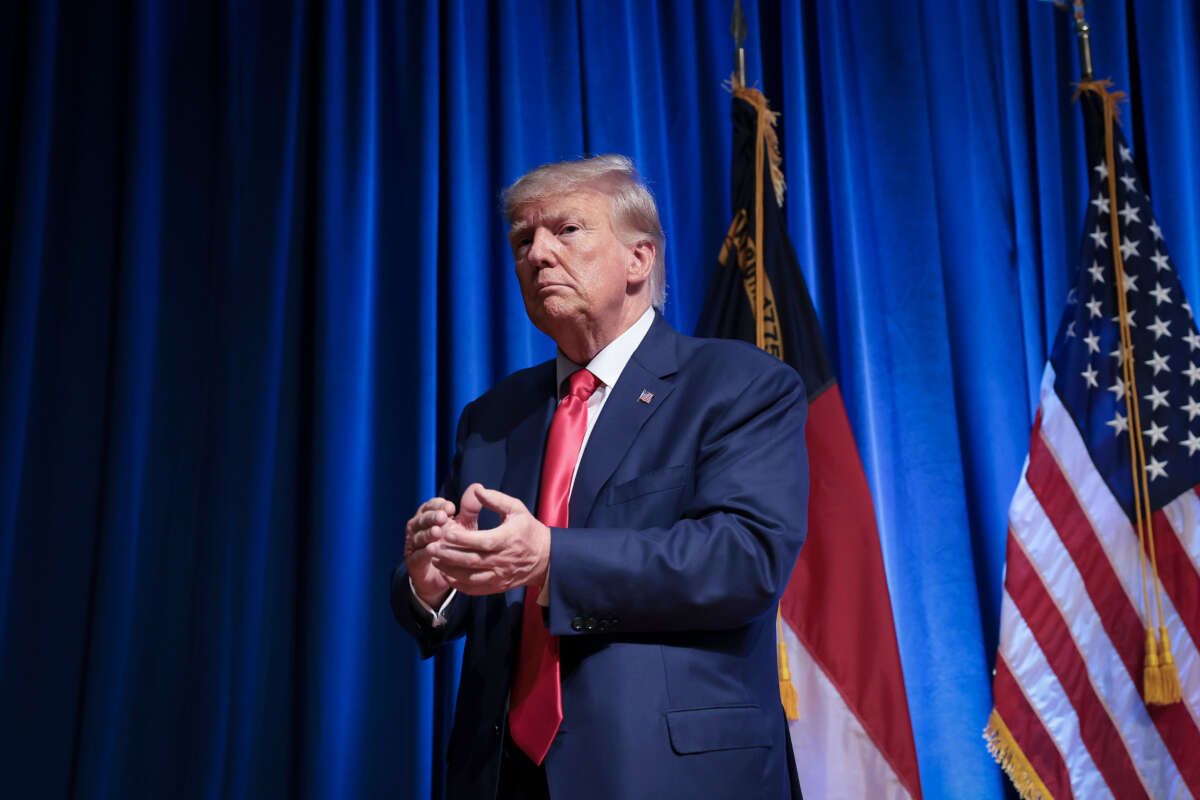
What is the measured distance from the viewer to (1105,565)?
255 cm

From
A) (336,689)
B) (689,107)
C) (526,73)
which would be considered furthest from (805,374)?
(336,689)

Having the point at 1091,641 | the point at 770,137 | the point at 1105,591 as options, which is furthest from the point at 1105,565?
the point at 770,137

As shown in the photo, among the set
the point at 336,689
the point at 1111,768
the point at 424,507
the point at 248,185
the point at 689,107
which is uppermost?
the point at 689,107

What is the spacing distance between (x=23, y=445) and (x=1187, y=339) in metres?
2.93

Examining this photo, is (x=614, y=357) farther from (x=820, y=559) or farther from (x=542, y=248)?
(x=820, y=559)

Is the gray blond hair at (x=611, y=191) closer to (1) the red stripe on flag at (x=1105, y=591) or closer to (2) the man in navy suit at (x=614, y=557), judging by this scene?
(2) the man in navy suit at (x=614, y=557)

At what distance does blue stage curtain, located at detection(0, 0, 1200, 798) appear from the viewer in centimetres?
247

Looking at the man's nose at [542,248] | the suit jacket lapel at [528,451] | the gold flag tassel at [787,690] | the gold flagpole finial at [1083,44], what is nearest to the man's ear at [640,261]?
the man's nose at [542,248]

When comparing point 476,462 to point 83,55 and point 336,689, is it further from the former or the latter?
point 83,55

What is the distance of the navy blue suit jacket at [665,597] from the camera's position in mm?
1273

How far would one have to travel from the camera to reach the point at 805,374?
2.65 metres

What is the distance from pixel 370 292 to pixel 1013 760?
6.61 ft

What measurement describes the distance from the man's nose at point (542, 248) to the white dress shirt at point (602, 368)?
168 mm

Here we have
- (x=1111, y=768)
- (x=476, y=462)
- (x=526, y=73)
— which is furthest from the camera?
(x=526, y=73)
